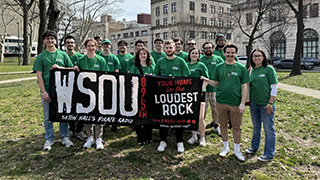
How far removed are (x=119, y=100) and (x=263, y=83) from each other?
2.73 meters

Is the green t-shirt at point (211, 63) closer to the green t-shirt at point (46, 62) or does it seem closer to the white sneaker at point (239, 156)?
the white sneaker at point (239, 156)

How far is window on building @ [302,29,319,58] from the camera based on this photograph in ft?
144

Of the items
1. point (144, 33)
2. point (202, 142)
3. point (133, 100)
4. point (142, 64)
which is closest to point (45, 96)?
point (133, 100)

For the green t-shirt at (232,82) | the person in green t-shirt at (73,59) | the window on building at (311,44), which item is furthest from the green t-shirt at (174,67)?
the window on building at (311,44)

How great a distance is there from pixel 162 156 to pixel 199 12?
63464 millimetres

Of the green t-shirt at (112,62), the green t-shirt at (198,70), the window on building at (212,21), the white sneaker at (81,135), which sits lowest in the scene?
the white sneaker at (81,135)

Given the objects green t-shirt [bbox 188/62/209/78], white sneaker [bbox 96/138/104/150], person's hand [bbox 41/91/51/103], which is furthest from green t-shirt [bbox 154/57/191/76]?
person's hand [bbox 41/91/51/103]

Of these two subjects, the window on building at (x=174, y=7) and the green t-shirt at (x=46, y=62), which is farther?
the window on building at (x=174, y=7)

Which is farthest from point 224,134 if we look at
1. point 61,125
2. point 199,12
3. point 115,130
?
point 199,12

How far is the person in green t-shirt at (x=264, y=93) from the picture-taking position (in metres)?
4.37

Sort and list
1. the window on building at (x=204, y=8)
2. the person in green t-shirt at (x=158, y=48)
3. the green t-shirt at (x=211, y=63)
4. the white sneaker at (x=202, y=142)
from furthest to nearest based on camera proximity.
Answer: the window on building at (x=204, y=8) → the person in green t-shirt at (x=158, y=48) → the green t-shirt at (x=211, y=63) → the white sneaker at (x=202, y=142)

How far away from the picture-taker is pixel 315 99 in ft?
33.7

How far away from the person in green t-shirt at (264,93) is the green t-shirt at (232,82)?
9.6 inches

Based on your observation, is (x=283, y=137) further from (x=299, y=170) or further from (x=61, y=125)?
(x=61, y=125)
